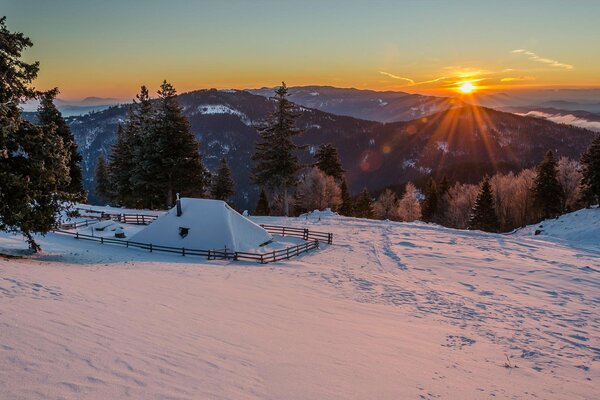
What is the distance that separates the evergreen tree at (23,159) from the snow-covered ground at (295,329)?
2915mm

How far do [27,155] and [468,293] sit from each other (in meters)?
24.1

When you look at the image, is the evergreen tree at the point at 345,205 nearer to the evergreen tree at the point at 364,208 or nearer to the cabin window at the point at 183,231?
the evergreen tree at the point at 364,208

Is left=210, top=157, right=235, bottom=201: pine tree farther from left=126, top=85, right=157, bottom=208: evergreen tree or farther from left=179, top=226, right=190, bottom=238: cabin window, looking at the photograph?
left=179, top=226, right=190, bottom=238: cabin window

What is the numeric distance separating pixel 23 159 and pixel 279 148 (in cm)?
2800

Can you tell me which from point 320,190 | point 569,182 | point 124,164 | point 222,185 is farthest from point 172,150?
point 569,182

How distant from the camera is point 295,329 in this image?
42.0ft

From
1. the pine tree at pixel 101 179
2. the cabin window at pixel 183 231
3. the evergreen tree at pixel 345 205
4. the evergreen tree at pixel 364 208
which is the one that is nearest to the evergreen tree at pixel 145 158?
the cabin window at pixel 183 231

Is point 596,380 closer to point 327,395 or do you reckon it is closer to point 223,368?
point 327,395

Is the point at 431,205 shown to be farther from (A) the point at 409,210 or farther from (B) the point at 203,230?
(B) the point at 203,230

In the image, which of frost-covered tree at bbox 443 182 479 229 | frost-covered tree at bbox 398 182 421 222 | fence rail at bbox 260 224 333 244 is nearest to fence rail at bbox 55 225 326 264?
fence rail at bbox 260 224 333 244

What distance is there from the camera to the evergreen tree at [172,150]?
130ft

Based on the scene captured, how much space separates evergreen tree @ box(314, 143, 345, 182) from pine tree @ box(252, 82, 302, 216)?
56.3 feet

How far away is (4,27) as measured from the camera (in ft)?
57.1

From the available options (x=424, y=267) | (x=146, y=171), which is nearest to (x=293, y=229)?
(x=424, y=267)
